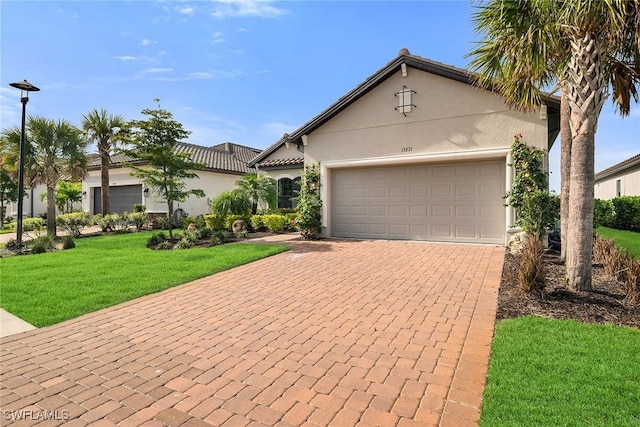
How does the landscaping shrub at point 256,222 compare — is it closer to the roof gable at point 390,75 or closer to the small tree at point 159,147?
the small tree at point 159,147

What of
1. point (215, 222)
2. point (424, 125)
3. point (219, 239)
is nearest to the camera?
point (424, 125)

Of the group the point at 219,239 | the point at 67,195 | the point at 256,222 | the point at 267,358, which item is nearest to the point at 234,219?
the point at 256,222

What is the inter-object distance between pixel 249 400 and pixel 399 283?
439 cm

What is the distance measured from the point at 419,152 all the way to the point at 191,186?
1585 cm

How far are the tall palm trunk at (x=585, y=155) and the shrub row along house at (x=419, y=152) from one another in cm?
450

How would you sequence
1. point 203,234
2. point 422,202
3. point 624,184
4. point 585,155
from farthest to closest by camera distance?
point 624,184, point 203,234, point 422,202, point 585,155

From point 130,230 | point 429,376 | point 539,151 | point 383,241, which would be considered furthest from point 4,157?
point 539,151

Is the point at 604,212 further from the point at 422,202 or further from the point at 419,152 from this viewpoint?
the point at 419,152

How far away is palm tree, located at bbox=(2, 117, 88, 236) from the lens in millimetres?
15391

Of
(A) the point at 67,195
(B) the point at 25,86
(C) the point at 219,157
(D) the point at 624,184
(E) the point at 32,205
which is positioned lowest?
(E) the point at 32,205

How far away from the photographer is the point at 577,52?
5.74m

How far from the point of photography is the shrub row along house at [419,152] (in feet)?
35.0

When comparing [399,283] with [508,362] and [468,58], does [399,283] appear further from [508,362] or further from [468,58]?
[468,58]

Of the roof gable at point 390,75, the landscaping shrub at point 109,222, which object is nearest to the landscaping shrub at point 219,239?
the roof gable at point 390,75
